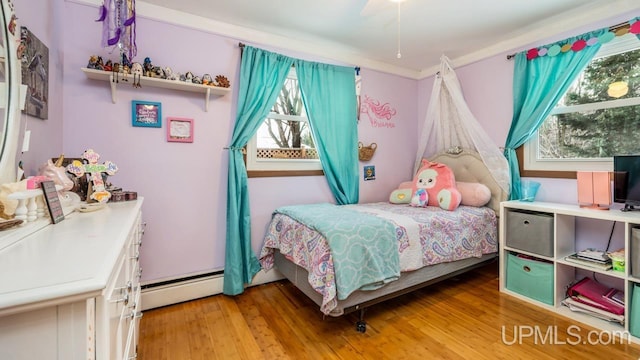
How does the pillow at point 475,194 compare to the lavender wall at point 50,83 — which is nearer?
the lavender wall at point 50,83

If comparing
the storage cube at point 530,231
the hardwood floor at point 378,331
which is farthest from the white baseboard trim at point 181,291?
the storage cube at point 530,231

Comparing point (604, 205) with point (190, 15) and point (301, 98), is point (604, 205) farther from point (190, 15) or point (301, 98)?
point (190, 15)

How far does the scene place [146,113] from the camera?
225cm

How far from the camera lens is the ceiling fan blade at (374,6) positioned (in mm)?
2001

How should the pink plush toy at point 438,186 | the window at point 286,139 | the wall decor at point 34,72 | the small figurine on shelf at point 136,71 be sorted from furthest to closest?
→ the window at point 286,139 < the pink plush toy at point 438,186 < the small figurine on shelf at point 136,71 < the wall decor at point 34,72

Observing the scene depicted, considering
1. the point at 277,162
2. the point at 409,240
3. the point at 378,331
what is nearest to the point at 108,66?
the point at 277,162

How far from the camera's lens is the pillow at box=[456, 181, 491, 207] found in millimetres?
2771

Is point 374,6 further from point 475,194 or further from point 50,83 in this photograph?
point 50,83

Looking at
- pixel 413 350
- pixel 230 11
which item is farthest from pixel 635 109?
pixel 230 11

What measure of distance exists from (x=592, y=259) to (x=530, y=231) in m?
0.39

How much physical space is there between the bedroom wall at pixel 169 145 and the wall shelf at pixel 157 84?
5 cm

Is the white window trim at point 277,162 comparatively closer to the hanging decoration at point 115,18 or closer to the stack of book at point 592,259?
the hanging decoration at point 115,18

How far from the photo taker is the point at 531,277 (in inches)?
92.4

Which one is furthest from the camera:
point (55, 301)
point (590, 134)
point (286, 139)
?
point (286, 139)
